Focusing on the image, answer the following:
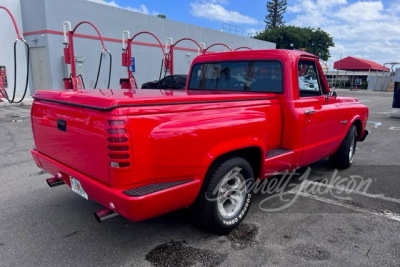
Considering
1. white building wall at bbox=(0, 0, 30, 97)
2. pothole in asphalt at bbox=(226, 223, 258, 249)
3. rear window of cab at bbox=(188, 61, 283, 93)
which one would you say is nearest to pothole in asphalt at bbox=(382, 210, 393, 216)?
pothole in asphalt at bbox=(226, 223, 258, 249)

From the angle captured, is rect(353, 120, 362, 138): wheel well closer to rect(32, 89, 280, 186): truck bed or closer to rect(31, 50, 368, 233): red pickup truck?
rect(31, 50, 368, 233): red pickup truck

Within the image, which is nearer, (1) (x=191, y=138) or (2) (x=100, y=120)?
(2) (x=100, y=120)

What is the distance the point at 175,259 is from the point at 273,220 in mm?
1362

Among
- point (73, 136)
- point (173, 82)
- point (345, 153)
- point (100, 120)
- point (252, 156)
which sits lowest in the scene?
point (345, 153)

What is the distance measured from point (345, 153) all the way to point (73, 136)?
4474 mm

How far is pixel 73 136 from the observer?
272 cm

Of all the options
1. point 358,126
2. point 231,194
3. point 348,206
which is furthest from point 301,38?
point 231,194

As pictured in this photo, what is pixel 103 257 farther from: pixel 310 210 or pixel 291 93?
pixel 291 93

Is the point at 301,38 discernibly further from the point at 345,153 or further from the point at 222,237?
the point at 222,237

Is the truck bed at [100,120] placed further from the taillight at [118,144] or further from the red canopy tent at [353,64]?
the red canopy tent at [353,64]

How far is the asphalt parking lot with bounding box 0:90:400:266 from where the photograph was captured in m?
2.84

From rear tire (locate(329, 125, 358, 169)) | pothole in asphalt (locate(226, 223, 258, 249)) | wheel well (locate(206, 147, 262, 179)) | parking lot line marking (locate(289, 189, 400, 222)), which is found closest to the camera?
pothole in asphalt (locate(226, 223, 258, 249))

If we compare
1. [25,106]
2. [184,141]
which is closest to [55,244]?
[184,141]

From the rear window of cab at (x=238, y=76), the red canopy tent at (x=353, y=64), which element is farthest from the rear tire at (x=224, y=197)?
the red canopy tent at (x=353, y=64)
